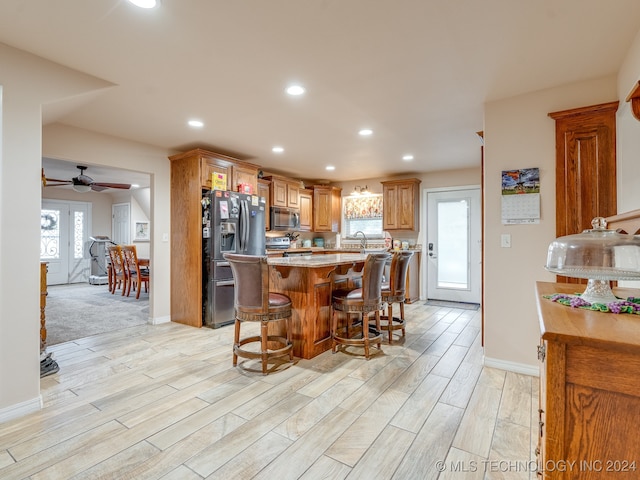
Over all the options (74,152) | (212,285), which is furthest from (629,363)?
(74,152)

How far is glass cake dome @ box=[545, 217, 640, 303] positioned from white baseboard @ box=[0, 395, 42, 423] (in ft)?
10.0

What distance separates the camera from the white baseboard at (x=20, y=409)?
1958mm

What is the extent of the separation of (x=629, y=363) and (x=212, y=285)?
3911 millimetres

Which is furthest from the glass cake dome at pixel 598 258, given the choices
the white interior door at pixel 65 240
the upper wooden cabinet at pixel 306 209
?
the white interior door at pixel 65 240

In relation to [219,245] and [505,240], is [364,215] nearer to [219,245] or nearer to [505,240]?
[219,245]

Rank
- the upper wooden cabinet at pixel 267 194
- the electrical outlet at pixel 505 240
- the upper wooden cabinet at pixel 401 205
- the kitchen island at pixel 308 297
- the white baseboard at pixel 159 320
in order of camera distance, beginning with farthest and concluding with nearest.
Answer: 1. the upper wooden cabinet at pixel 401 205
2. the upper wooden cabinet at pixel 267 194
3. the white baseboard at pixel 159 320
4. the kitchen island at pixel 308 297
5. the electrical outlet at pixel 505 240

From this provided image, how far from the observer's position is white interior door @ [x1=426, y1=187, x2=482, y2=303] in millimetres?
5590

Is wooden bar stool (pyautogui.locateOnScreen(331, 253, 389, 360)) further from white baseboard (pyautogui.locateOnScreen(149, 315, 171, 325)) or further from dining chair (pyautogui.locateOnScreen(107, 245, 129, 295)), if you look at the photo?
dining chair (pyautogui.locateOnScreen(107, 245, 129, 295))

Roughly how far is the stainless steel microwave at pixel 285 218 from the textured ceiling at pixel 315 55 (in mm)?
2130

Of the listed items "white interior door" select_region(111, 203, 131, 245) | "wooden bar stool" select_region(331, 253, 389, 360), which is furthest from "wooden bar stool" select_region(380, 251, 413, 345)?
"white interior door" select_region(111, 203, 131, 245)

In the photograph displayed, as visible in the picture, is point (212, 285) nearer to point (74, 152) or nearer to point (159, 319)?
point (159, 319)

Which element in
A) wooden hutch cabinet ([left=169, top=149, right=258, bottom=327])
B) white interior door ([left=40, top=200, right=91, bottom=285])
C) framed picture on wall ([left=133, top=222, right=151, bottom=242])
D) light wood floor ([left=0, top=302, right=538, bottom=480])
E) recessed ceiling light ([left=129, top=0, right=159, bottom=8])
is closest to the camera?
light wood floor ([left=0, top=302, right=538, bottom=480])

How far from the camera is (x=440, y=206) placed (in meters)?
5.89

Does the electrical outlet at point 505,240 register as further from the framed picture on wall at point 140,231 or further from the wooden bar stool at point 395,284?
the framed picture on wall at point 140,231
